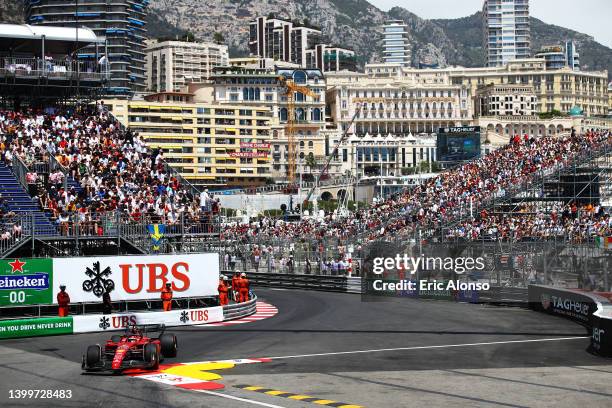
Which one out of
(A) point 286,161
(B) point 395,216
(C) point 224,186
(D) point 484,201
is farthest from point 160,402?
(A) point 286,161

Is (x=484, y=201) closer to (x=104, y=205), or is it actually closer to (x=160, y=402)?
(x=104, y=205)

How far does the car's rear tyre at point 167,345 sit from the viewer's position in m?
24.0

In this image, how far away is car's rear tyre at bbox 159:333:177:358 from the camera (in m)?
24.0

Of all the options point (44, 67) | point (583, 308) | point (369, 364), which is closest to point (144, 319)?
point (369, 364)

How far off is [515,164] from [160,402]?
44403 millimetres

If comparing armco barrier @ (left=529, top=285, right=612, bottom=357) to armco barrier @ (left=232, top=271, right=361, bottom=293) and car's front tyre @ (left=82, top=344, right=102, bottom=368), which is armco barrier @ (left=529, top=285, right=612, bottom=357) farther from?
armco barrier @ (left=232, top=271, right=361, bottom=293)

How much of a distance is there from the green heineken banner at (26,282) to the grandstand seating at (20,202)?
7376 millimetres

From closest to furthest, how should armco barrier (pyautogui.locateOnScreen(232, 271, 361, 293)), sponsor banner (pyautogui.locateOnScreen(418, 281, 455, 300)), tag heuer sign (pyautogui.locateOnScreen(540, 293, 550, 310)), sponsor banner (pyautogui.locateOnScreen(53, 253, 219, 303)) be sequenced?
sponsor banner (pyautogui.locateOnScreen(53, 253, 219, 303)), tag heuer sign (pyautogui.locateOnScreen(540, 293, 550, 310)), sponsor banner (pyautogui.locateOnScreen(418, 281, 455, 300)), armco barrier (pyautogui.locateOnScreen(232, 271, 361, 293))

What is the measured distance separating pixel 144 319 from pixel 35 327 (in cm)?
310

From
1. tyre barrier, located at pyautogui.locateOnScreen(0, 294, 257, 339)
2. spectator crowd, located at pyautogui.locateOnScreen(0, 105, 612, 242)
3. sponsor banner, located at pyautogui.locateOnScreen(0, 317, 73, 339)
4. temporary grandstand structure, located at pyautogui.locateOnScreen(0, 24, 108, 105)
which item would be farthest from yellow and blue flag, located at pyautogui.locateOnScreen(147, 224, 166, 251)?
temporary grandstand structure, located at pyautogui.locateOnScreen(0, 24, 108, 105)

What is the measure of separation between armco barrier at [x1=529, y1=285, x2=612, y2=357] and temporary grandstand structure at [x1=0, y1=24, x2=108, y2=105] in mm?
27761

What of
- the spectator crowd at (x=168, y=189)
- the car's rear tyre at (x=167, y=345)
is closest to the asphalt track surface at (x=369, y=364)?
the car's rear tyre at (x=167, y=345)

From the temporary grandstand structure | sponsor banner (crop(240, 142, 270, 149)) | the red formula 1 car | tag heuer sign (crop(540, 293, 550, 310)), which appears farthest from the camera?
sponsor banner (crop(240, 142, 270, 149))

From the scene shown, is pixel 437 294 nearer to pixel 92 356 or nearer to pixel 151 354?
pixel 151 354
